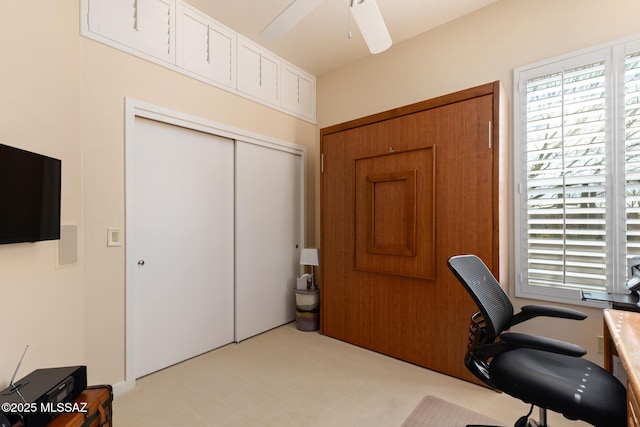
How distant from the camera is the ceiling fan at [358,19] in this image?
5.49 ft

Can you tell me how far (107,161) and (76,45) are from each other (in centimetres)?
75

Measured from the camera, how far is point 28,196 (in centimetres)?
154

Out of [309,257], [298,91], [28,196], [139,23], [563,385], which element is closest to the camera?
[563,385]

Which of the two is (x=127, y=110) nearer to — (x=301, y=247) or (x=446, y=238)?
(x=301, y=247)

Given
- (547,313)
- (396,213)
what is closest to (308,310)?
(396,213)

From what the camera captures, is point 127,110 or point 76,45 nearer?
point 76,45

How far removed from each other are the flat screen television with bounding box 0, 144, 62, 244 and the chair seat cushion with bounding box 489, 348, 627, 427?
2383 mm

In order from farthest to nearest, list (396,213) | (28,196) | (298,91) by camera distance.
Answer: (298,91) < (396,213) < (28,196)

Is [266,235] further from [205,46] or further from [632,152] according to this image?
[632,152]

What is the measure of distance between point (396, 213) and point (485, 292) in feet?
3.73

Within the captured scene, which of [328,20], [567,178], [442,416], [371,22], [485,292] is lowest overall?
[442,416]

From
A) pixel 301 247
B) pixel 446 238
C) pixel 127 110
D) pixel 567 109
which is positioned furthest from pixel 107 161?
pixel 567 109

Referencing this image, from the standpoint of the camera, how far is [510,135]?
7.97ft

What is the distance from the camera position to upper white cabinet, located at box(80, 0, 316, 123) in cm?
214
